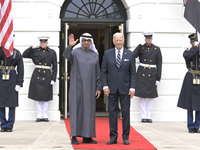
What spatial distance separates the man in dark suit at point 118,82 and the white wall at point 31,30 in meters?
4.08

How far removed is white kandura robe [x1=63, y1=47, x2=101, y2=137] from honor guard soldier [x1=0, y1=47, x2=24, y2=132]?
1965 mm

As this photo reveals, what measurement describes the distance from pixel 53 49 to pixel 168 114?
3.37 metres

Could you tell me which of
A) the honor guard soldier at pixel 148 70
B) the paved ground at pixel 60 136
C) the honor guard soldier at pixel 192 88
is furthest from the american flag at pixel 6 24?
the honor guard soldier at pixel 192 88

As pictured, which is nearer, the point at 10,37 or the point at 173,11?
the point at 10,37

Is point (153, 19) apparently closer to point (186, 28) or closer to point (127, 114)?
point (186, 28)

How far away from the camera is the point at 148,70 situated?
11.3 metres

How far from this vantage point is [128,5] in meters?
11.8

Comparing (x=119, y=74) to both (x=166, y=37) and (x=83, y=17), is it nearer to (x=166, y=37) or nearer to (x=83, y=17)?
(x=166, y=37)

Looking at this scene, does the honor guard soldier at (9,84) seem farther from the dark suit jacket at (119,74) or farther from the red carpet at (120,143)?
the dark suit jacket at (119,74)

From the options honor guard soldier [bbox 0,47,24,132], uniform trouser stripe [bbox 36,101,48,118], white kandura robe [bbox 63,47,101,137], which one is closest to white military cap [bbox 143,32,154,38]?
uniform trouser stripe [bbox 36,101,48,118]

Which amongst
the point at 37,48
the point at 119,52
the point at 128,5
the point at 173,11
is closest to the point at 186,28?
the point at 173,11

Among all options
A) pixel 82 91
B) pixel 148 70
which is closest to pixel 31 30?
pixel 148 70

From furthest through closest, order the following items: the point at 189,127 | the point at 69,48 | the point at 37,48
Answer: the point at 37,48 < the point at 189,127 < the point at 69,48

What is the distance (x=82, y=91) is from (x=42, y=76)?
3.82 m
